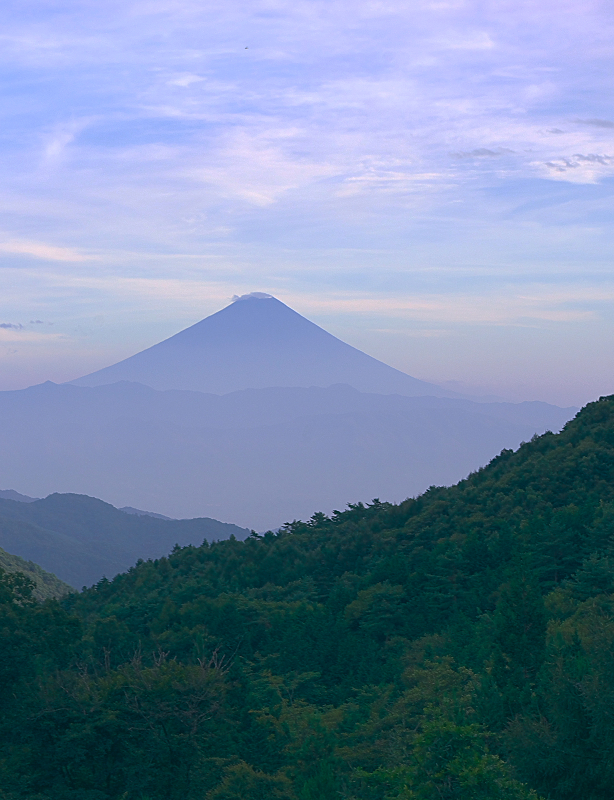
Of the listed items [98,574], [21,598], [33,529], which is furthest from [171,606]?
[33,529]

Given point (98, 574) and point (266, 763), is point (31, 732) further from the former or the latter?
point (98, 574)

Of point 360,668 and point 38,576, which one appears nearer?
point 360,668

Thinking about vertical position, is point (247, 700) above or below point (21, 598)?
below

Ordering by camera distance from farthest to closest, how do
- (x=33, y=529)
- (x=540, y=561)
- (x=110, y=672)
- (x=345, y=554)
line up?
1. (x=33, y=529)
2. (x=345, y=554)
3. (x=540, y=561)
4. (x=110, y=672)

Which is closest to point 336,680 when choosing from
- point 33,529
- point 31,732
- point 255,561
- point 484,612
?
point 484,612

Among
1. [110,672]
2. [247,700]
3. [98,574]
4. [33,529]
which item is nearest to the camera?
[110,672]

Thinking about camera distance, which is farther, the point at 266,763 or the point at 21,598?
the point at 21,598

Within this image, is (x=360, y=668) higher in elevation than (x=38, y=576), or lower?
higher

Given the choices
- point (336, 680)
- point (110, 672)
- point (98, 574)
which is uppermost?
point (110, 672)
